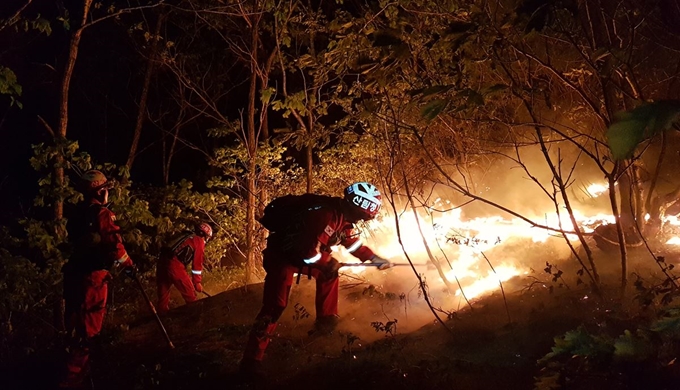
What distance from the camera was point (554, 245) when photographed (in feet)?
25.5

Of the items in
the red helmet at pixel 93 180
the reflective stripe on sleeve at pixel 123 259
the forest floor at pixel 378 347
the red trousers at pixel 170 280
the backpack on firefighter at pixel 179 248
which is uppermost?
the red helmet at pixel 93 180

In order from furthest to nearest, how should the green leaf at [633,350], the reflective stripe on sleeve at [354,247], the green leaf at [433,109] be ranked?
the reflective stripe on sleeve at [354,247], the green leaf at [633,350], the green leaf at [433,109]

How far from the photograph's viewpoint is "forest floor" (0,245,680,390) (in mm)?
4434

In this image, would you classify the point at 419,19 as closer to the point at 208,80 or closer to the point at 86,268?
the point at 86,268

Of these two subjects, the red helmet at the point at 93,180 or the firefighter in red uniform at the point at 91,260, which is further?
the red helmet at the point at 93,180

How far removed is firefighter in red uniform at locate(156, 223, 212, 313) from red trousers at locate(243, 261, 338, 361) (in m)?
3.12

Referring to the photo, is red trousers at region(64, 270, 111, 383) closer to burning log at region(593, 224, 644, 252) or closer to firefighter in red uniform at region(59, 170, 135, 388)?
firefighter in red uniform at region(59, 170, 135, 388)

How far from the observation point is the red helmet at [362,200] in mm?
6008

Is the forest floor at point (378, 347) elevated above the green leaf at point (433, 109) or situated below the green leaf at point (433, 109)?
below

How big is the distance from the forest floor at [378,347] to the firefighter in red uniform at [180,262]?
124 cm

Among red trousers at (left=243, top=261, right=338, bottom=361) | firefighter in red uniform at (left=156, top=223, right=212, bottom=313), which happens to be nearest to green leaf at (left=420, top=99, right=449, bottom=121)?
red trousers at (left=243, top=261, right=338, bottom=361)

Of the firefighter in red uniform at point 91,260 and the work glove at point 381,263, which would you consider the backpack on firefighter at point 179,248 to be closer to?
the firefighter in red uniform at point 91,260

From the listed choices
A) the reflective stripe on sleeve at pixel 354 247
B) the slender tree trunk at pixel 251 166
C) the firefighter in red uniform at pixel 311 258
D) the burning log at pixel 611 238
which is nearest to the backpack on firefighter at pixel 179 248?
the slender tree trunk at pixel 251 166

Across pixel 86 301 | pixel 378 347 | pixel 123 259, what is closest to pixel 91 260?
pixel 123 259
